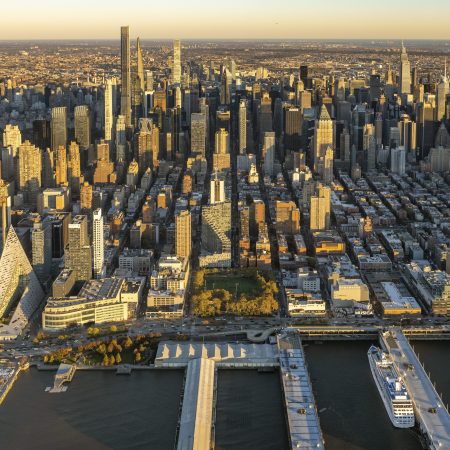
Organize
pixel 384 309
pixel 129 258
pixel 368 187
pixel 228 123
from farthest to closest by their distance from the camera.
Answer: pixel 228 123, pixel 368 187, pixel 129 258, pixel 384 309

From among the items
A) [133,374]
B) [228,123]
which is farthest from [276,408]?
[228,123]

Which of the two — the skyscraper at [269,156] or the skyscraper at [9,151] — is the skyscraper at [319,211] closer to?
the skyscraper at [269,156]

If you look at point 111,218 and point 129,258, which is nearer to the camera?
point 129,258

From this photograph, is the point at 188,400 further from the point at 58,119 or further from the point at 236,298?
the point at 58,119

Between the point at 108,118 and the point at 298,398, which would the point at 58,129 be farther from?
the point at 298,398

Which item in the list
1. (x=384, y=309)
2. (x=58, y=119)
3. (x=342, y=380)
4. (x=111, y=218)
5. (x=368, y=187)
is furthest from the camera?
(x=58, y=119)

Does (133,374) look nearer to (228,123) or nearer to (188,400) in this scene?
(188,400)

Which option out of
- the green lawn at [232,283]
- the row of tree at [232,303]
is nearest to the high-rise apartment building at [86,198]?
the green lawn at [232,283]
